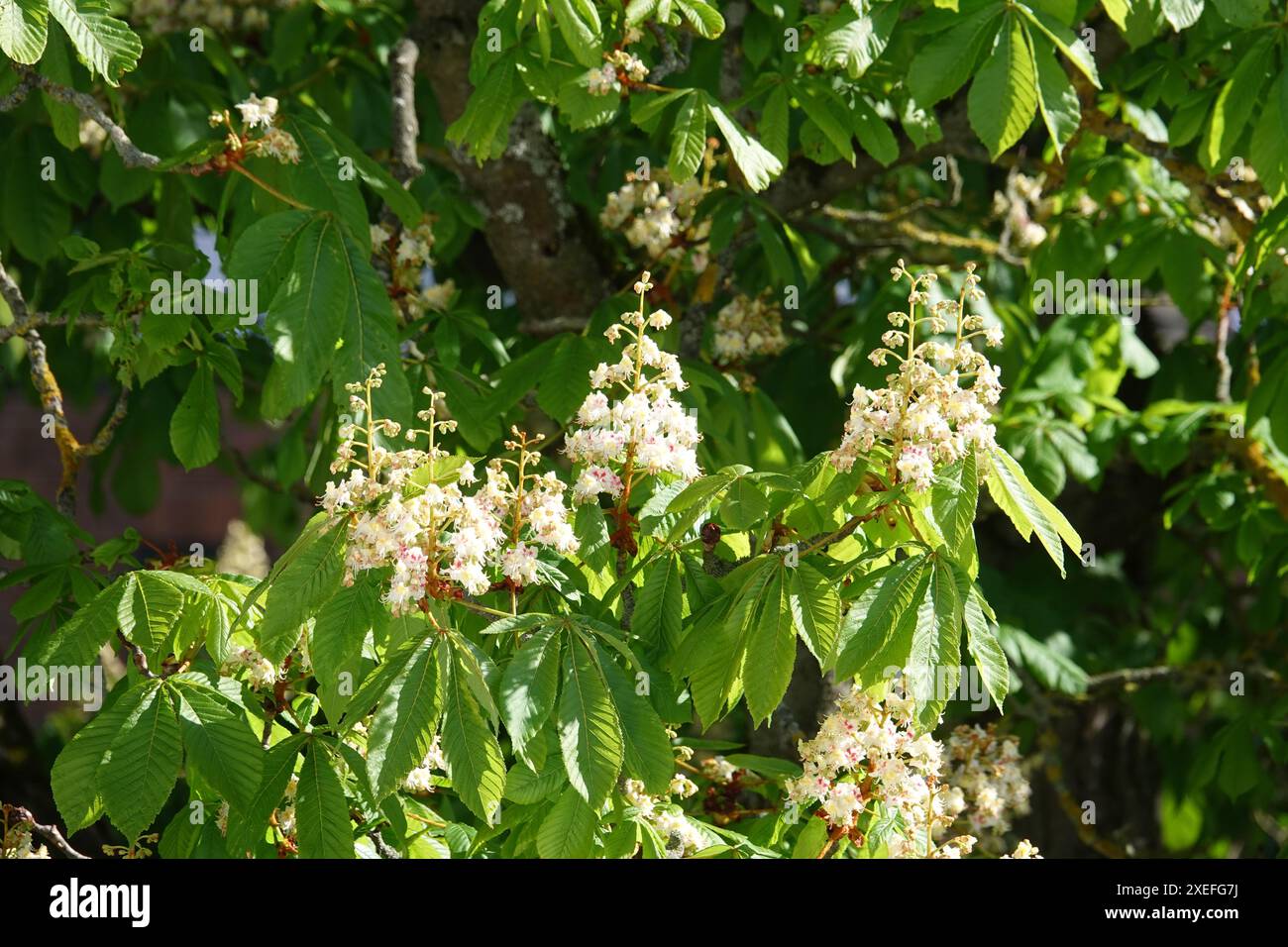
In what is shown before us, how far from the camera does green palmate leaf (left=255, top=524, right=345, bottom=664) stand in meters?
2.04

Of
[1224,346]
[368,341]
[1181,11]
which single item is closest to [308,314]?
[368,341]

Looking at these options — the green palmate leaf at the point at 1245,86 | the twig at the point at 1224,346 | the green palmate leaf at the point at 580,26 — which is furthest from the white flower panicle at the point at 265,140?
the twig at the point at 1224,346

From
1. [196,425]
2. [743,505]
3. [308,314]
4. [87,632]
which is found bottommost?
[87,632]

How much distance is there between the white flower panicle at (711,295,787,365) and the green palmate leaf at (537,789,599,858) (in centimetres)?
165

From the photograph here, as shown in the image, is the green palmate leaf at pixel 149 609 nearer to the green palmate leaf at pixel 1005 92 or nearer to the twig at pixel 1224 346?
the green palmate leaf at pixel 1005 92

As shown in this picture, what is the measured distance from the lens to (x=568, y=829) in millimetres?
2074

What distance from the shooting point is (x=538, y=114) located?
385 cm

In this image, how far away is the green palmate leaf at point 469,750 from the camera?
192 centimetres

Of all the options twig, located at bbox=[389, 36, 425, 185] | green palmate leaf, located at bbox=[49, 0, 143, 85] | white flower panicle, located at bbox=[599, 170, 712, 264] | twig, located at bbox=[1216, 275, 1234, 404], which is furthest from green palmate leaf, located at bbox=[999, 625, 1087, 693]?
green palmate leaf, located at bbox=[49, 0, 143, 85]

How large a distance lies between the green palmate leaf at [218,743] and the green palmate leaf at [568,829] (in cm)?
44

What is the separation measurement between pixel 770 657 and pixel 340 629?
0.60 meters

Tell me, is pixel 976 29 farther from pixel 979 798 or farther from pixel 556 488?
pixel 979 798

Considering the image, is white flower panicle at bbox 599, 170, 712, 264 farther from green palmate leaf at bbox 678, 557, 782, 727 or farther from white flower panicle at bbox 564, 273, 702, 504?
green palmate leaf at bbox 678, 557, 782, 727

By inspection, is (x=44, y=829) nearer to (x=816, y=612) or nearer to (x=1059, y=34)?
(x=816, y=612)
